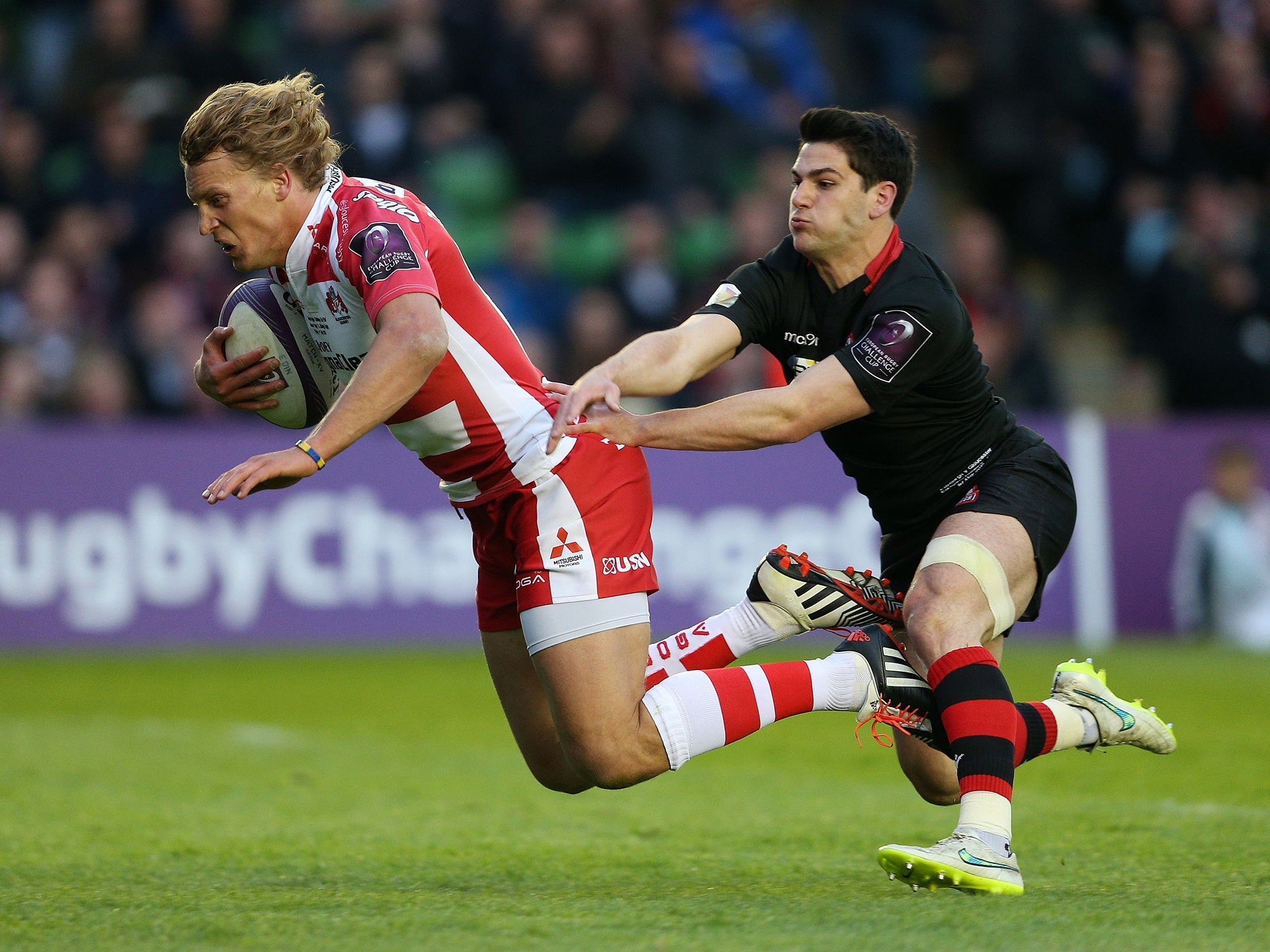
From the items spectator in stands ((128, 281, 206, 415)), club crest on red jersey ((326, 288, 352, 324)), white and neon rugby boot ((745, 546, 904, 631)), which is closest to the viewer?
club crest on red jersey ((326, 288, 352, 324))

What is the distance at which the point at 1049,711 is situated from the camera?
16.3 feet

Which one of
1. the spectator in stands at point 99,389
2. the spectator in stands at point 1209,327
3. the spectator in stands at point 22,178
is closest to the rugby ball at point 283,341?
the spectator in stands at point 99,389

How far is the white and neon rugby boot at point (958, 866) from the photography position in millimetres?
4305

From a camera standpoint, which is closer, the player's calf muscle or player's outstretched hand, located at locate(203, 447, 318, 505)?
player's outstretched hand, located at locate(203, 447, 318, 505)

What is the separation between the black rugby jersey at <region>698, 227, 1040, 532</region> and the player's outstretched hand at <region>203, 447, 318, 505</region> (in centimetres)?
147

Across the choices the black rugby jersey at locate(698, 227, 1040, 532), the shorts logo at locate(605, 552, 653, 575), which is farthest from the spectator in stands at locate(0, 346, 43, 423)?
the shorts logo at locate(605, 552, 653, 575)

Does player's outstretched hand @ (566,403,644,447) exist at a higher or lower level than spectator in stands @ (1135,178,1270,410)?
lower

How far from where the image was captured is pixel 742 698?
4.72 m

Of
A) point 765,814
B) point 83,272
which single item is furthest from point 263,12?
point 765,814

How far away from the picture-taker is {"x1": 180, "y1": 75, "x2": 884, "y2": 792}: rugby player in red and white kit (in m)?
4.49

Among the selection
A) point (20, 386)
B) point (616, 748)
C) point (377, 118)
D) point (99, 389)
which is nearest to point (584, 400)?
point (616, 748)

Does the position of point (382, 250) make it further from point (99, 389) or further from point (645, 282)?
point (645, 282)

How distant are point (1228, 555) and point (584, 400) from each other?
9.01 meters

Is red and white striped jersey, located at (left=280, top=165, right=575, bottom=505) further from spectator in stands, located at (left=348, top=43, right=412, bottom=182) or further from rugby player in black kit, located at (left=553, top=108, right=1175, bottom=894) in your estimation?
spectator in stands, located at (left=348, top=43, right=412, bottom=182)
